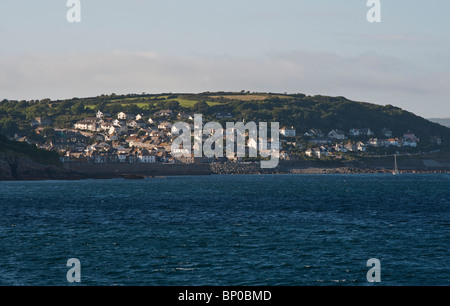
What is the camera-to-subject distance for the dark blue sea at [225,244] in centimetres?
3534

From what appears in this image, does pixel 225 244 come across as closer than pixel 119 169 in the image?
Yes

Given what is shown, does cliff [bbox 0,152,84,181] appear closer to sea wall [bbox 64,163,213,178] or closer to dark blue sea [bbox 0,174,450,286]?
sea wall [bbox 64,163,213,178]

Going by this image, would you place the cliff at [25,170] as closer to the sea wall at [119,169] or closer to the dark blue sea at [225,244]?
the sea wall at [119,169]

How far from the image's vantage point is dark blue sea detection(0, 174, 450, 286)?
35.3 m

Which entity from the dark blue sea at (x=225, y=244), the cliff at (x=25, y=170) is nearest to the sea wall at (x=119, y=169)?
the cliff at (x=25, y=170)

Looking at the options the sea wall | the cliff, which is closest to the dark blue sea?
the cliff

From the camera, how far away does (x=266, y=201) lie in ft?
288

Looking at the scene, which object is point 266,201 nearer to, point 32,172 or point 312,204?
point 312,204

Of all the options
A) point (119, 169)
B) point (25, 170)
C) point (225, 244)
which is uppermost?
point (25, 170)

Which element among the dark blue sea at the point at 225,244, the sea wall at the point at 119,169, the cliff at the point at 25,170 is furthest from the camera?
the sea wall at the point at 119,169

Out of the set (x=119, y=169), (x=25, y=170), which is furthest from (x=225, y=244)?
(x=119, y=169)

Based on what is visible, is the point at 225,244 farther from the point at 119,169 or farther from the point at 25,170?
the point at 119,169

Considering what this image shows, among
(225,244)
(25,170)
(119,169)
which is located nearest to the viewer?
(225,244)

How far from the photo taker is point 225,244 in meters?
46.2
